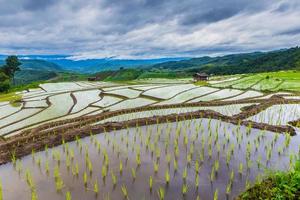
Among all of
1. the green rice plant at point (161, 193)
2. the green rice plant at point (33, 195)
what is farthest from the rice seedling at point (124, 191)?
the green rice plant at point (33, 195)

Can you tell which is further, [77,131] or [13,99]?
[13,99]

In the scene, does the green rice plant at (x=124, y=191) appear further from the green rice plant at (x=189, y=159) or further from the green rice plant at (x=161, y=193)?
the green rice plant at (x=189, y=159)

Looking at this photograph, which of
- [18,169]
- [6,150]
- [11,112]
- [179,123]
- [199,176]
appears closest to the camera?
[199,176]

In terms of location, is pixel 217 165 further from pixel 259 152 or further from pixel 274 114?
pixel 274 114

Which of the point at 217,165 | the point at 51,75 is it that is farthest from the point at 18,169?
the point at 51,75

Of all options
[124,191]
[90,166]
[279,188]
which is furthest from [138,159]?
[279,188]

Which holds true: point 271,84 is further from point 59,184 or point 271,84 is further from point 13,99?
point 13,99
